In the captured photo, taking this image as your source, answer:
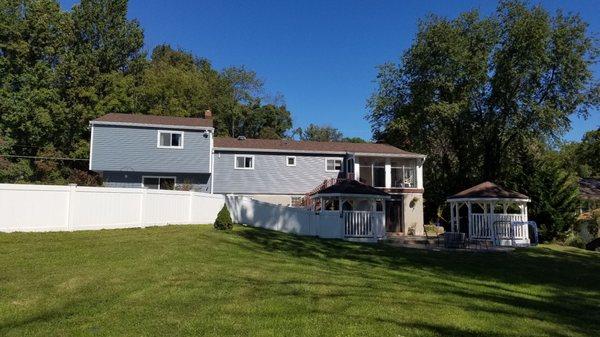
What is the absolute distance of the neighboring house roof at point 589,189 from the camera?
38784 millimetres

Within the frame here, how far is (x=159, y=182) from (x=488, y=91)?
2415 centimetres

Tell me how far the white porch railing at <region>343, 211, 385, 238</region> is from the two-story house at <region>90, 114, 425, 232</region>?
7.54 m

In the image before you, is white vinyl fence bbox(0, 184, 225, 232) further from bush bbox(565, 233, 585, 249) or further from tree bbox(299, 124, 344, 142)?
tree bbox(299, 124, 344, 142)

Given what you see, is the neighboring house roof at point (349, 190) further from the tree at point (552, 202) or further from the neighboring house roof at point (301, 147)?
the tree at point (552, 202)

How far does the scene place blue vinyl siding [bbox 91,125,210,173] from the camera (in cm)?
2950

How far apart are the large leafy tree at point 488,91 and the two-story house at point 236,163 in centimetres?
553

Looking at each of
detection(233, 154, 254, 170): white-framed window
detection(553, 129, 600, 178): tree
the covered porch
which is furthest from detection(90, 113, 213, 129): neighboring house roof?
detection(553, 129, 600, 178): tree

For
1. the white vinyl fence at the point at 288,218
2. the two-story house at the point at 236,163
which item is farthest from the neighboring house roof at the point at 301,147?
the white vinyl fence at the point at 288,218

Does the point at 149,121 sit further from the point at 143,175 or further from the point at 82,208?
the point at 82,208

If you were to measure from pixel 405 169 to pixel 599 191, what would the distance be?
1959 centimetres

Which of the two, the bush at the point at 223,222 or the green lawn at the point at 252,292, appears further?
the bush at the point at 223,222

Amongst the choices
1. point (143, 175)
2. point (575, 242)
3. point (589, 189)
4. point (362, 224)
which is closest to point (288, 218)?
point (362, 224)

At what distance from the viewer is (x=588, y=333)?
7.14 metres

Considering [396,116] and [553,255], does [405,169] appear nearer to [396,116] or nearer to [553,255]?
[396,116]
